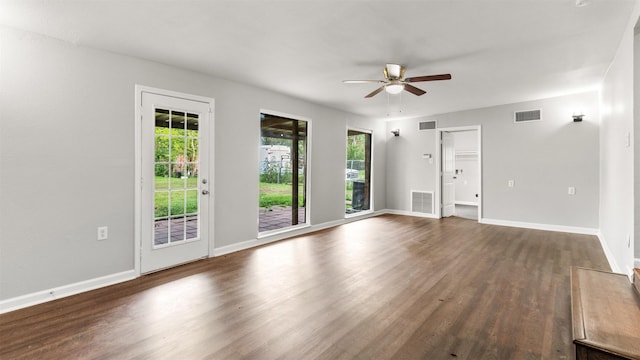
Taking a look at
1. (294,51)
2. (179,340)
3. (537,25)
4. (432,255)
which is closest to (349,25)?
(294,51)

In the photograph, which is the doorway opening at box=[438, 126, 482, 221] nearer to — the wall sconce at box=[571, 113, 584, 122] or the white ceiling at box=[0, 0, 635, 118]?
the wall sconce at box=[571, 113, 584, 122]

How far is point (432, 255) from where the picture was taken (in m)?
4.30

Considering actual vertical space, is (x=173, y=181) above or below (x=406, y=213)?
above

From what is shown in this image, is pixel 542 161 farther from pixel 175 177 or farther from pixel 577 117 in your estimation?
pixel 175 177

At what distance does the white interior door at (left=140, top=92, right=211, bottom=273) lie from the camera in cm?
360

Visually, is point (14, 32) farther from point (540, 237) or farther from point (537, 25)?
point (540, 237)

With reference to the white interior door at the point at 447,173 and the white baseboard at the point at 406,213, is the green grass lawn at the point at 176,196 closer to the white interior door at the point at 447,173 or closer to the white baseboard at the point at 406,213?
the white baseboard at the point at 406,213

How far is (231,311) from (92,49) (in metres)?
3.04

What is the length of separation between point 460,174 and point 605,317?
29.7 feet

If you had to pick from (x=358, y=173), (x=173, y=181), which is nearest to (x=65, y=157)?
(x=173, y=181)

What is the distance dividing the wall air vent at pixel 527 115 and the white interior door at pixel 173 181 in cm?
593

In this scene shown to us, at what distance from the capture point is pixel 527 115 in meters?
6.04

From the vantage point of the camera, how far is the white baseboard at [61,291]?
269cm

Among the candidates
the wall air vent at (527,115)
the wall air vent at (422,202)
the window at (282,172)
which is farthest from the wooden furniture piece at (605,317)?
the wall air vent at (422,202)
